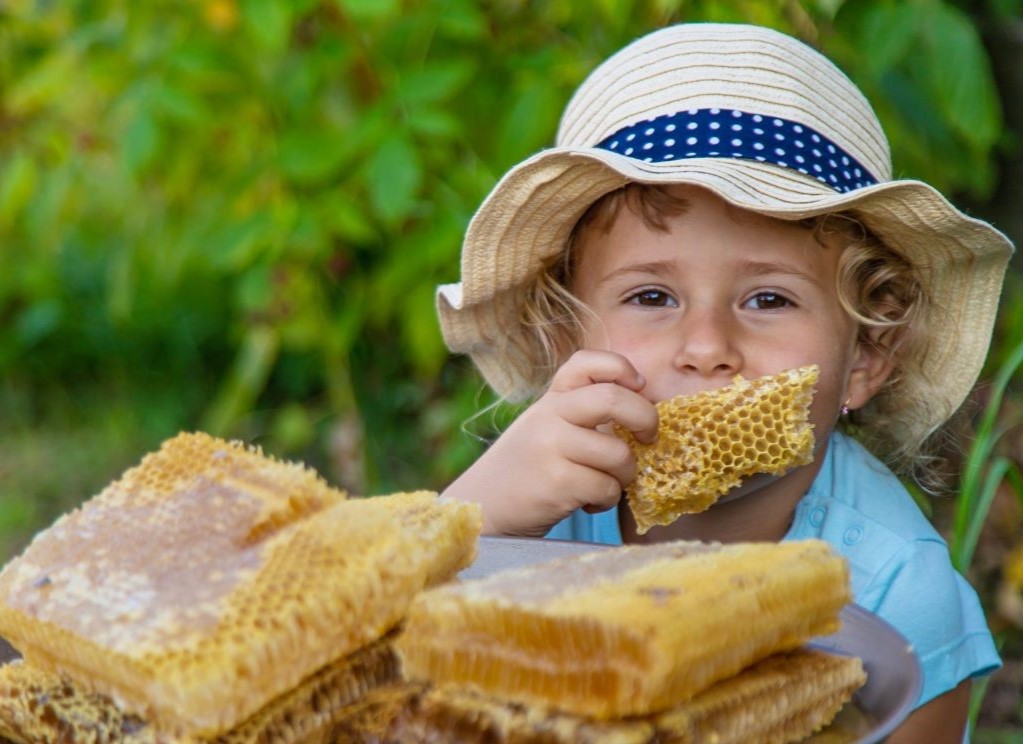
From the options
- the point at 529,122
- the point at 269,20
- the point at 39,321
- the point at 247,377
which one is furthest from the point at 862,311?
the point at 39,321

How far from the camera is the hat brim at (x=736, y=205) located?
1.82 m

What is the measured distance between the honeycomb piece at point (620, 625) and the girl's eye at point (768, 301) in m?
0.74

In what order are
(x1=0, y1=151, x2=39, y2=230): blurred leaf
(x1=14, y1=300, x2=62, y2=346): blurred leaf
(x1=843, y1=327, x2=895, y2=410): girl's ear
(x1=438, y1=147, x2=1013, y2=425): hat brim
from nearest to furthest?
(x1=438, y1=147, x2=1013, y2=425): hat brim
(x1=843, y1=327, x2=895, y2=410): girl's ear
(x1=0, y1=151, x2=39, y2=230): blurred leaf
(x1=14, y1=300, x2=62, y2=346): blurred leaf

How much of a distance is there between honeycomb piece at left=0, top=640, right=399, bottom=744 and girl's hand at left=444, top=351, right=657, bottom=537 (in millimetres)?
633

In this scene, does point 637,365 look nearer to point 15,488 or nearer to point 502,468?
point 502,468

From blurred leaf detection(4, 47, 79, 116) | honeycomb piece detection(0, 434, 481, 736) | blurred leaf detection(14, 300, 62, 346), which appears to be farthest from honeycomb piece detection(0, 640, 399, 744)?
blurred leaf detection(14, 300, 62, 346)

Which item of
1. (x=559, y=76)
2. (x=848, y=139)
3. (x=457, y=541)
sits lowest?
(x=457, y=541)

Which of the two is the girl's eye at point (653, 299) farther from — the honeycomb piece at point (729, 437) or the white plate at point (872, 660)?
the white plate at point (872, 660)

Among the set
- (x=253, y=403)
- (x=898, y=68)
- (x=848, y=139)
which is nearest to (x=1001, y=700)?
(x=898, y=68)

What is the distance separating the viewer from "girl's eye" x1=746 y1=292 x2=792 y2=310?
1.90 meters

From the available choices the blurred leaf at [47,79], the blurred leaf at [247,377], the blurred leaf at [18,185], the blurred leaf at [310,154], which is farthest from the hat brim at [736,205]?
the blurred leaf at [18,185]

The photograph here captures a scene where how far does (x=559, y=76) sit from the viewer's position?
3002 millimetres

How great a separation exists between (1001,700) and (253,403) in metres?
2.58

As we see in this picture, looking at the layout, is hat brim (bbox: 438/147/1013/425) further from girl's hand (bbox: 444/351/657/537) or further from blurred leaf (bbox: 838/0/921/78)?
blurred leaf (bbox: 838/0/921/78)
